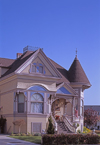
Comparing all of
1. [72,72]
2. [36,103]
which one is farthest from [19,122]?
[72,72]

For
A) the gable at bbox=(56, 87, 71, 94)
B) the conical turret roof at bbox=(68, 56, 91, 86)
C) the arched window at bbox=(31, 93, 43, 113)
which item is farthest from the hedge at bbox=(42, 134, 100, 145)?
the conical turret roof at bbox=(68, 56, 91, 86)

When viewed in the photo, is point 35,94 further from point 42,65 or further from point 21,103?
point 42,65

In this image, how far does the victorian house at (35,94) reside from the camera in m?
31.9

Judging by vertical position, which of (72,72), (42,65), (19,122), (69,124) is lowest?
(69,124)

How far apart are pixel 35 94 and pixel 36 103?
103 centimetres

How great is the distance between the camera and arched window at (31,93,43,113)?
32.4 m

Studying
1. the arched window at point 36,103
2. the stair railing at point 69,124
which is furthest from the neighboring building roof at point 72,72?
the arched window at point 36,103

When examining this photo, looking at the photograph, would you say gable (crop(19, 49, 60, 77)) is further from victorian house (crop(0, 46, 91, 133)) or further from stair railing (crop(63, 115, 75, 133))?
stair railing (crop(63, 115, 75, 133))

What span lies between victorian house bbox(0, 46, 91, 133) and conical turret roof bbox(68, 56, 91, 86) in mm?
3017

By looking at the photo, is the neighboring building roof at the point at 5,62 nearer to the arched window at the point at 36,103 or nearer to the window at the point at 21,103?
the window at the point at 21,103

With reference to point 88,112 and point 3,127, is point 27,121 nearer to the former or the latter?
point 3,127

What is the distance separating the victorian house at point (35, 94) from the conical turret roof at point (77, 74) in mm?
3017

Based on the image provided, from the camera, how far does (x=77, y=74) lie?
3991 centimetres

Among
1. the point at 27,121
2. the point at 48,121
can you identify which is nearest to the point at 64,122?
the point at 48,121
